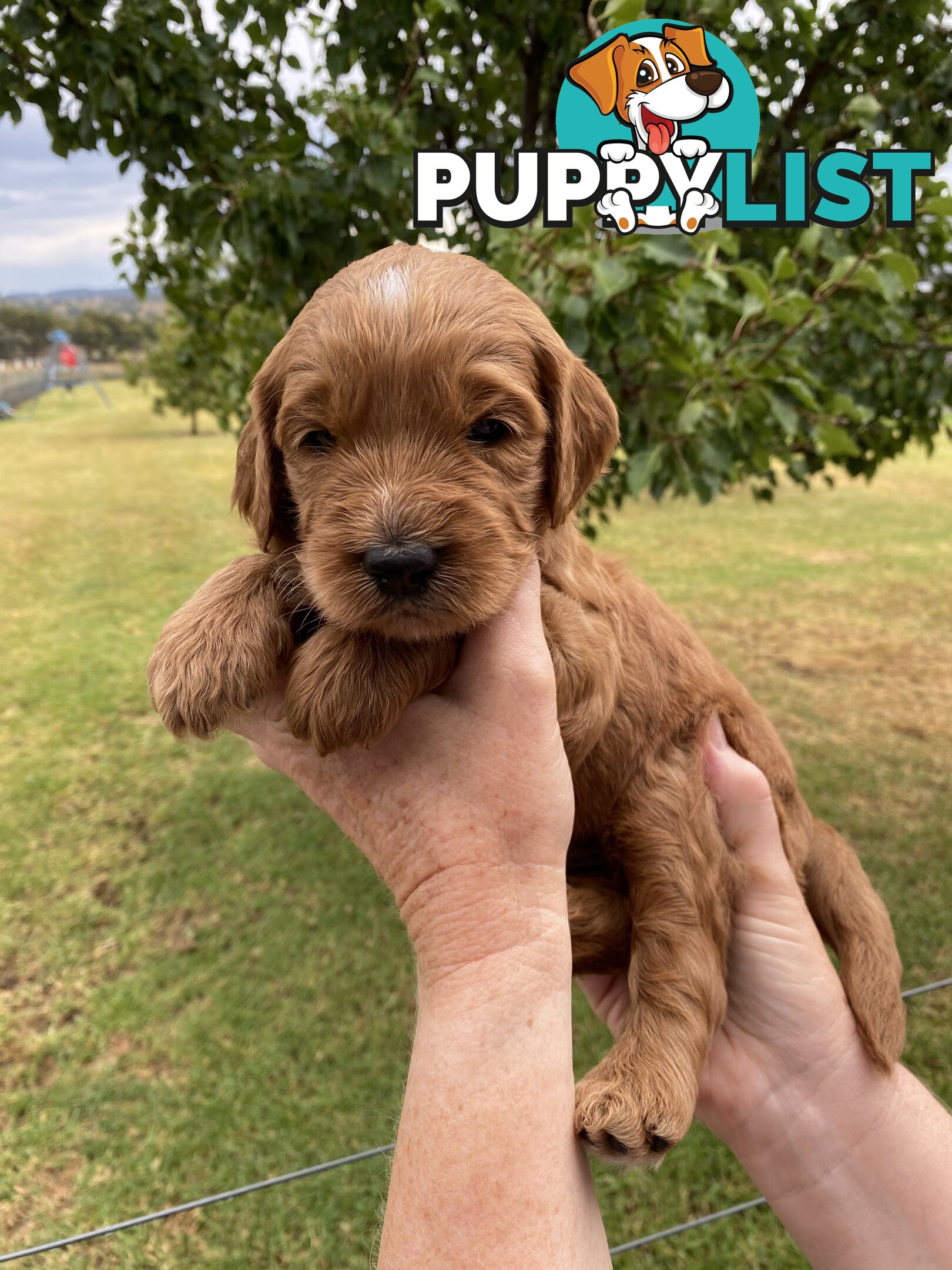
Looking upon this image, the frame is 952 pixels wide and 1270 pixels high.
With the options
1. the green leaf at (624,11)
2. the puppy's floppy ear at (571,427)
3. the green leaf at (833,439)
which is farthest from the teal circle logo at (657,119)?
the puppy's floppy ear at (571,427)

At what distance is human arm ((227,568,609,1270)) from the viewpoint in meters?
1.43

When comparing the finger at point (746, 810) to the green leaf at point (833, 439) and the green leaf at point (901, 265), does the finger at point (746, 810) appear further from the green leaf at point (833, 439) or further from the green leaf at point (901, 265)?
the green leaf at point (901, 265)

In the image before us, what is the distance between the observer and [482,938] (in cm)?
162

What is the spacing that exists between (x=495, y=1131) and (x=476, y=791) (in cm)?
61

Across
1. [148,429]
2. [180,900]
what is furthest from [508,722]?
[148,429]

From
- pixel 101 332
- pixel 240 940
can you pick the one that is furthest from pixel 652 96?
pixel 101 332

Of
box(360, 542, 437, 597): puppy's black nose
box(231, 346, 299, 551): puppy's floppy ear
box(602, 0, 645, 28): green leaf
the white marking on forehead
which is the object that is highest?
box(602, 0, 645, 28): green leaf

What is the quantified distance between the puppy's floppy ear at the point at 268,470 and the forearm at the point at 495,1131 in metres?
0.99

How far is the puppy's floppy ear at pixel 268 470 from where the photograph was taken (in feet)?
5.92

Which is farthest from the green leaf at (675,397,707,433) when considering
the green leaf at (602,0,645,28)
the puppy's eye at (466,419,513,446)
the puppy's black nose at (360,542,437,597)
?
the puppy's black nose at (360,542,437,597)

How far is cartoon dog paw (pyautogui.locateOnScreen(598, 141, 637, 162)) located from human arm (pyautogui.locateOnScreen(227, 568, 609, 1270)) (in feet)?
5.99

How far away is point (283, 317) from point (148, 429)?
35.9 metres

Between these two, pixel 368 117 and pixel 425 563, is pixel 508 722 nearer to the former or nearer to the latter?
pixel 425 563

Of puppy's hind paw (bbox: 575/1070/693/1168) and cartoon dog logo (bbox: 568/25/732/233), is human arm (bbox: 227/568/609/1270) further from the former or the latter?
cartoon dog logo (bbox: 568/25/732/233)
